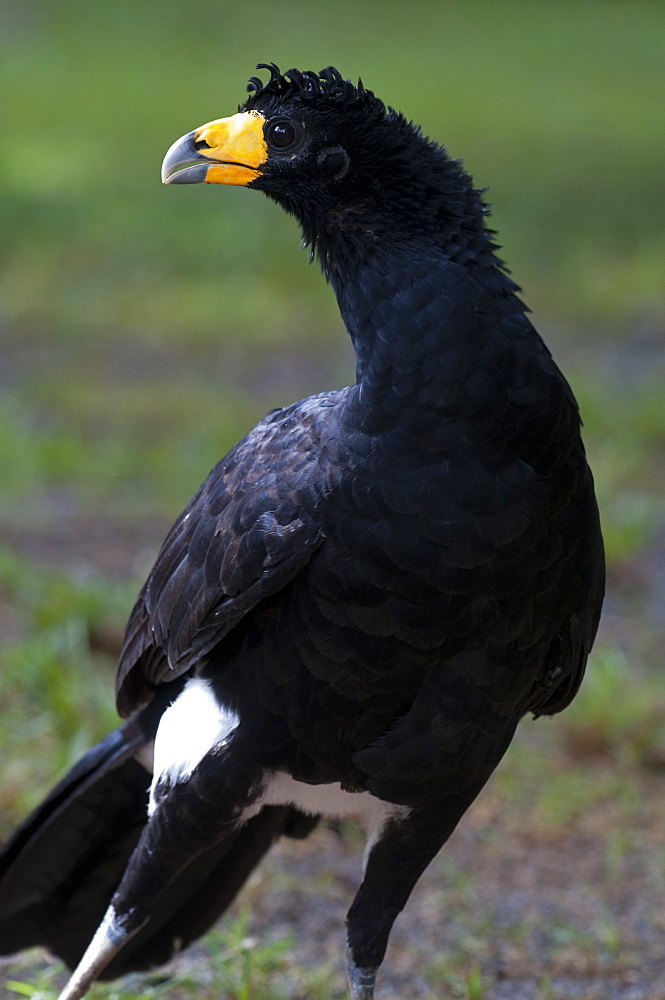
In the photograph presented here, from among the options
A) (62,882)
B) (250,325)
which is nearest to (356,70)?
(250,325)

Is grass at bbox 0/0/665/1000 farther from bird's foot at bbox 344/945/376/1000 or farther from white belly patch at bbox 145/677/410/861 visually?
white belly patch at bbox 145/677/410/861

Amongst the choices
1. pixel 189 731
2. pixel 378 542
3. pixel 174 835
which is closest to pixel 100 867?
pixel 174 835

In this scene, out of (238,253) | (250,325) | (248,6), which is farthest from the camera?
(248,6)

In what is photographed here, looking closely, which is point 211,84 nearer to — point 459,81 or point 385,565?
point 459,81

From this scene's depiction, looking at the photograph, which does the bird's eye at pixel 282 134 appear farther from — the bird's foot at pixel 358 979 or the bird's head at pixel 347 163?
the bird's foot at pixel 358 979

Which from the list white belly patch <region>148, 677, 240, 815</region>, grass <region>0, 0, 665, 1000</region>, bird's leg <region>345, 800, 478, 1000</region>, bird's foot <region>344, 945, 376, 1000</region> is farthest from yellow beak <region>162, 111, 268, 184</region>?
grass <region>0, 0, 665, 1000</region>

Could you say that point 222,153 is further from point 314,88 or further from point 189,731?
point 189,731

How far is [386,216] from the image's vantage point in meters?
2.45

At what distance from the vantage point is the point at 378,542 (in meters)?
2.35

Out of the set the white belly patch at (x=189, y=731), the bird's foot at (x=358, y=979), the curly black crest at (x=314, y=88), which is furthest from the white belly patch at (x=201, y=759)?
the curly black crest at (x=314, y=88)

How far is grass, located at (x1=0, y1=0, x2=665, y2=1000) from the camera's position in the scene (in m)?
3.84

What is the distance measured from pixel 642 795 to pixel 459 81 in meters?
14.2

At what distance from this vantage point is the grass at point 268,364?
3.84 m

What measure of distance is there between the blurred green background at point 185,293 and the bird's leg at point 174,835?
982 millimetres
